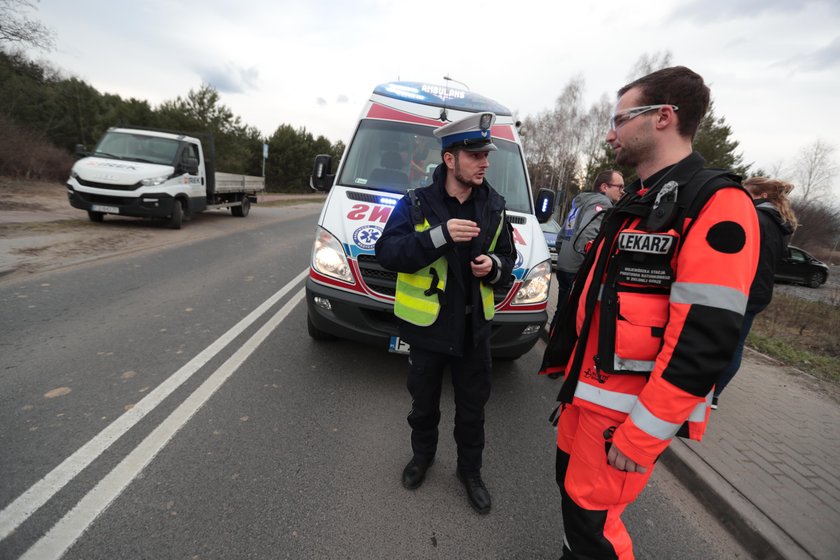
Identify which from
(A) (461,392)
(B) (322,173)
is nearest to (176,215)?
(B) (322,173)

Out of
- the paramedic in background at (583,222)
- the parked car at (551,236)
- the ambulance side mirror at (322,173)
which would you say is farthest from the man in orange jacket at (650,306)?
the parked car at (551,236)

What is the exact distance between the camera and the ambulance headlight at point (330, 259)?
3206 mm

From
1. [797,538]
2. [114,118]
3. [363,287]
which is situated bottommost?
[797,538]

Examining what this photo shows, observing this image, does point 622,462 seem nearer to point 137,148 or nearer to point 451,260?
point 451,260

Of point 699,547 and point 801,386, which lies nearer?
point 699,547

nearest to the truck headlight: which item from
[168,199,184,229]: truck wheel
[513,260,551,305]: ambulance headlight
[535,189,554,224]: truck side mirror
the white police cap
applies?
[168,199,184,229]: truck wheel

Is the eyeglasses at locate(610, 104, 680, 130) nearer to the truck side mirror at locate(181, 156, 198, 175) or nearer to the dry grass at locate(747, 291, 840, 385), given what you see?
the dry grass at locate(747, 291, 840, 385)

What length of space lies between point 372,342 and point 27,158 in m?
20.9

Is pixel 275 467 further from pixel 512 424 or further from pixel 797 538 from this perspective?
pixel 797 538

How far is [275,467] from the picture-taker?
95.7 inches

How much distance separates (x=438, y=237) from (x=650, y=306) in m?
0.92

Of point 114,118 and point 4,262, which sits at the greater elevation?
point 114,118

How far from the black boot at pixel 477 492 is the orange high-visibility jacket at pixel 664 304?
3.54ft

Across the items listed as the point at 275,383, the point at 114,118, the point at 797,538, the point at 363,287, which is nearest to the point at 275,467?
the point at 275,383
